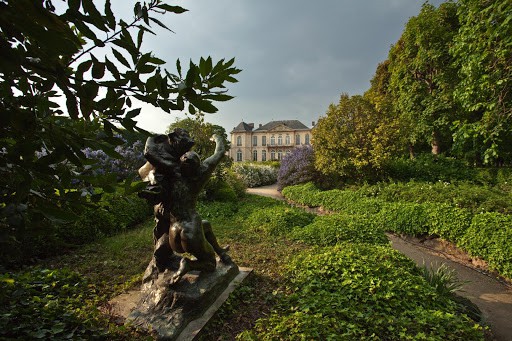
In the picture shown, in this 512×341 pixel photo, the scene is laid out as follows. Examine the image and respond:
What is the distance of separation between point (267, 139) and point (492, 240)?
168ft

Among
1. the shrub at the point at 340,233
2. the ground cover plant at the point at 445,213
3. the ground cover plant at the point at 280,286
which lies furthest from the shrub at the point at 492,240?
the ground cover plant at the point at 280,286

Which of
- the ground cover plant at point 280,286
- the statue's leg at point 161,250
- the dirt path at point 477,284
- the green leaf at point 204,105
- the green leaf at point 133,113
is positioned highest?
the green leaf at point 204,105

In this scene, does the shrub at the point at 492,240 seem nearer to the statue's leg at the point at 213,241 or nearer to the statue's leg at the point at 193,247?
the statue's leg at the point at 213,241

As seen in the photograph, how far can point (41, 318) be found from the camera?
8.93 ft

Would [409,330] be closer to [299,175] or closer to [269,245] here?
[269,245]

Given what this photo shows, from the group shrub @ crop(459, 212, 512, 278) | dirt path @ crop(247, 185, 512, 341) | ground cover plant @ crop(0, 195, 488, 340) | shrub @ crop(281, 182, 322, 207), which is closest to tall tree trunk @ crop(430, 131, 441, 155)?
shrub @ crop(281, 182, 322, 207)

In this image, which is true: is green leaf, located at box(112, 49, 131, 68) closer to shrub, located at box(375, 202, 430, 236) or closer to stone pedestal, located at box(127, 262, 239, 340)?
stone pedestal, located at box(127, 262, 239, 340)

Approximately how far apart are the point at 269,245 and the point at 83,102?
584 cm

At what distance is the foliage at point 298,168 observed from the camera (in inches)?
702

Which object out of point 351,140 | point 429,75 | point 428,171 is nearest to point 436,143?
point 429,75

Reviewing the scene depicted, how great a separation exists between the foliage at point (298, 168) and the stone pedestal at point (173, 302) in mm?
14680

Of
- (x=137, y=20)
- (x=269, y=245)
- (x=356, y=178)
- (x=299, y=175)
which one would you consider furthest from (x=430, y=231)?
(x=299, y=175)

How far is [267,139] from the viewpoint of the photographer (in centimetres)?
5684

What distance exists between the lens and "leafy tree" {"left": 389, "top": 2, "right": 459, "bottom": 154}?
16.1 meters
